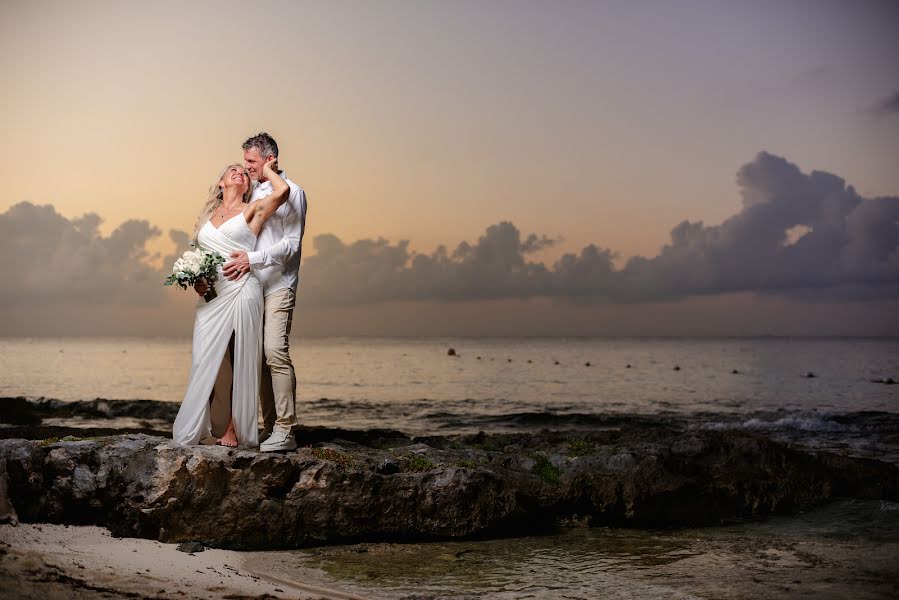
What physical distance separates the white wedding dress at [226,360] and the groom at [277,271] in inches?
5.8

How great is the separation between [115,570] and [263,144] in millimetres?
4768

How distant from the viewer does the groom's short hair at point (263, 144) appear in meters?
8.85

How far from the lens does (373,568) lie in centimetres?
782

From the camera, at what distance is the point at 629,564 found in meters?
8.20

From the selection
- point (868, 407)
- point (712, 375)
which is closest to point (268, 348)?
point (868, 407)

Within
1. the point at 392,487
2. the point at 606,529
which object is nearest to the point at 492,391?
the point at 606,529

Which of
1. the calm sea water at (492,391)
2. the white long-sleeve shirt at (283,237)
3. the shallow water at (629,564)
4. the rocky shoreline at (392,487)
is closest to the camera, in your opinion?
the shallow water at (629,564)

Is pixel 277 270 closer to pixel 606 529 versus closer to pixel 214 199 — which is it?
pixel 214 199

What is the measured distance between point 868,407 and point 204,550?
112ft

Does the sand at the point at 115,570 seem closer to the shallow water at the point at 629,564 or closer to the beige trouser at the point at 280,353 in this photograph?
the shallow water at the point at 629,564

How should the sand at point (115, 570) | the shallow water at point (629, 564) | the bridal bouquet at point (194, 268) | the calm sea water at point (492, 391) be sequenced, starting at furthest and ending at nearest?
the calm sea water at point (492, 391)
the bridal bouquet at point (194, 268)
the shallow water at point (629, 564)
the sand at point (115, 570)

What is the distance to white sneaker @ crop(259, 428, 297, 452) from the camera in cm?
852

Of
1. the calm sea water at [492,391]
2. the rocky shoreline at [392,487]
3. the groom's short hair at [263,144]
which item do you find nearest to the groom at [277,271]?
the groom's short hair at [263,144]

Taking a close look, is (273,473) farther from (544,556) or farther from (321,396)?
(321,396)
